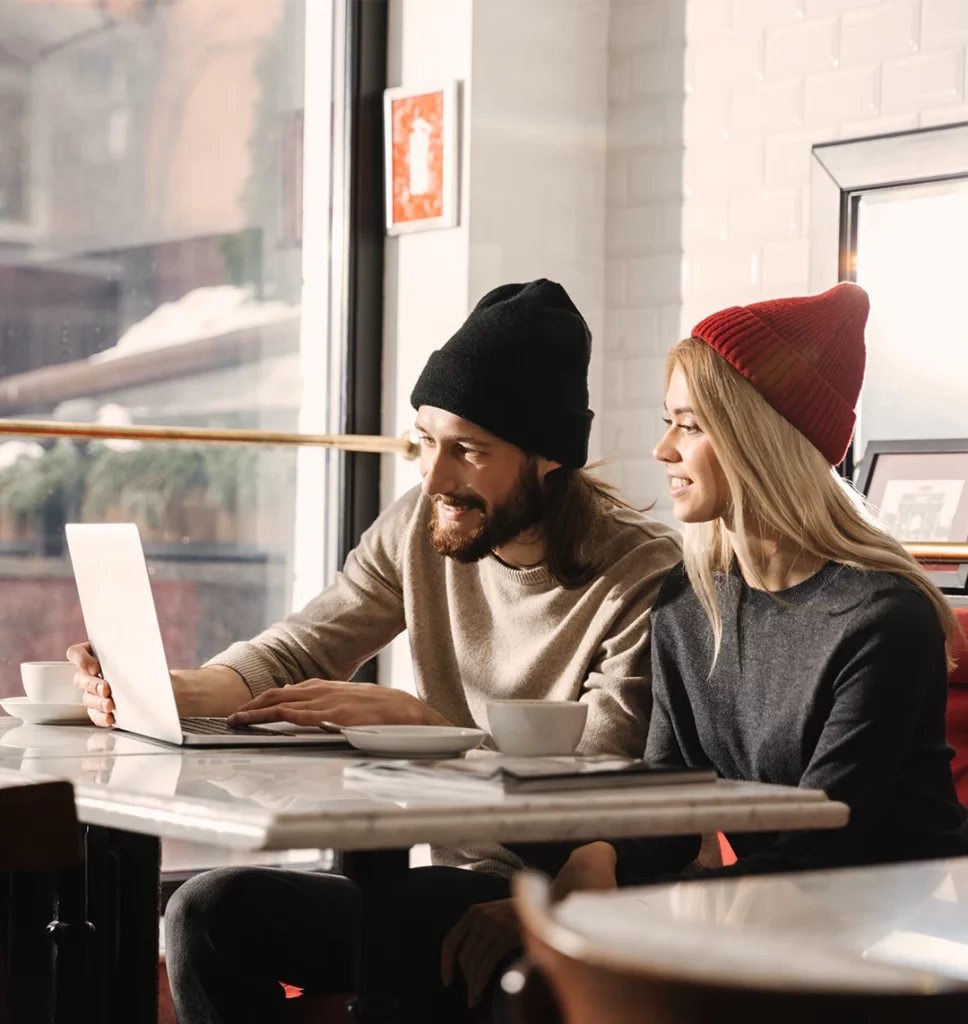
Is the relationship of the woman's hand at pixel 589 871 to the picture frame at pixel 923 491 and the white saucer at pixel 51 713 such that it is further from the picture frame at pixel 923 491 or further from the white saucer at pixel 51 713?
the picture frame at pixel 923 491

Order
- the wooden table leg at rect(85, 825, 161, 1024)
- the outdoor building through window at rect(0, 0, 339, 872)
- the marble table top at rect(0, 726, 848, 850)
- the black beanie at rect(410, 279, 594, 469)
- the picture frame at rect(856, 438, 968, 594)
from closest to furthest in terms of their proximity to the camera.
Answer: the marble table top at rect(0, 726, 848, 850) < the wooden table leg at rect(85, 825, 161, 1024) < the black beanie at rect(410, 279, 594, 469) < the picture frame at rect(856, 438, 968, 594) < the outdoor building through window at rect(0, 0, 339, 872)

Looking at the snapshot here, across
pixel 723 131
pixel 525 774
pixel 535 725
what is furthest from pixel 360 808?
pixel 723 131

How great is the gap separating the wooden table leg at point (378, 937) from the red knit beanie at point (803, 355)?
0.85 m

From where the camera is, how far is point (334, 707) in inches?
78.3

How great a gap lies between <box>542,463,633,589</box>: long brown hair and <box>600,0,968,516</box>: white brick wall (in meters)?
1.10

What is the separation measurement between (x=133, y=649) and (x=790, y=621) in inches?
30.5

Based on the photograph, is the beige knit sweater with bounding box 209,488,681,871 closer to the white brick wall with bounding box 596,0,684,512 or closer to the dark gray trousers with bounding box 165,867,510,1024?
the dark gray trousers with bounding box 165,867,510,1024

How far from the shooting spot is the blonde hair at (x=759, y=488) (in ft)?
6.53

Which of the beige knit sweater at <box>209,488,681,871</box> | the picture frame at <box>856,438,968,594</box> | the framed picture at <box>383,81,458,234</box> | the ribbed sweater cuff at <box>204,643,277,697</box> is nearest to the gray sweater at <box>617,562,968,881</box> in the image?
the beige knit sweater at <box>209,488,681,871</box>

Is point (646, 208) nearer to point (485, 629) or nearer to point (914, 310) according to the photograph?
point (914, 310)

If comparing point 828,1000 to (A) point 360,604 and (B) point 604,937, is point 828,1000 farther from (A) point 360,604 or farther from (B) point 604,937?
(A) point 360,604

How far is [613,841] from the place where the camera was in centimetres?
190

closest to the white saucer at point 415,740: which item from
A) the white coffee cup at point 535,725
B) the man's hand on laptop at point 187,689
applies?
the white coffee cup at point 535,725

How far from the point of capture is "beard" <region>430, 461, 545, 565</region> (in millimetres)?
2375
